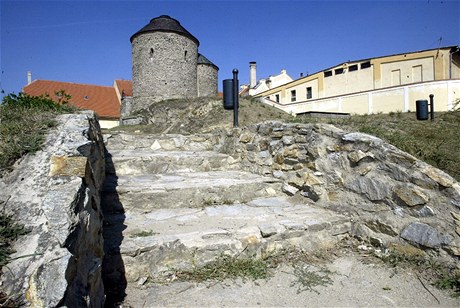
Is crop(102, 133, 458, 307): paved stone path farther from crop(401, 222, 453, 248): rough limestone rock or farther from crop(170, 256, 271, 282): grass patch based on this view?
crop(401, 222, 453, 248): rough limestone rock

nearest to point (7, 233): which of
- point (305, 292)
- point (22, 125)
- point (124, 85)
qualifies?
point (22, 125)

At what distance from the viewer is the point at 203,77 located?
2684cm

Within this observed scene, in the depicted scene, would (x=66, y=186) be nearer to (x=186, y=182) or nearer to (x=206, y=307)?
(x=206, y=307)

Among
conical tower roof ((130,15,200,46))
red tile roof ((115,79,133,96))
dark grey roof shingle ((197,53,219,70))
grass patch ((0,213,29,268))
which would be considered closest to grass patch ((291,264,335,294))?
grass patch ((0,213,29,268))

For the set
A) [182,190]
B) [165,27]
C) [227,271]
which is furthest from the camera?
[165,27]

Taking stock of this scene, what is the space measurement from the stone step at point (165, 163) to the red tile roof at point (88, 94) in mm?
27835

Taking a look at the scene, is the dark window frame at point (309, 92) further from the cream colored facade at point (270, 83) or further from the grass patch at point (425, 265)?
the grass patch at point (425, 265)

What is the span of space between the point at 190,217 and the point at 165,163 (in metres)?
1.52

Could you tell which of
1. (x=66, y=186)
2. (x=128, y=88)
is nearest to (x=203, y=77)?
(x=128, y=88)

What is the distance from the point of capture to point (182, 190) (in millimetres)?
3102

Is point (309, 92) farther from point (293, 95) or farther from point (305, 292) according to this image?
point (305, 292)

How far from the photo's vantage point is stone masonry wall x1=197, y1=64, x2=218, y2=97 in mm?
26766

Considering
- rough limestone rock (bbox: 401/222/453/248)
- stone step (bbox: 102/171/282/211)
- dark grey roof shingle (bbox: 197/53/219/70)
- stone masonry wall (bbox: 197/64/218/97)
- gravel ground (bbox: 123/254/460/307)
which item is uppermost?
dark grey roof shingle (bbox: 197/53/219/70)

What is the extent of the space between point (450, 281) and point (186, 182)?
256 cm
